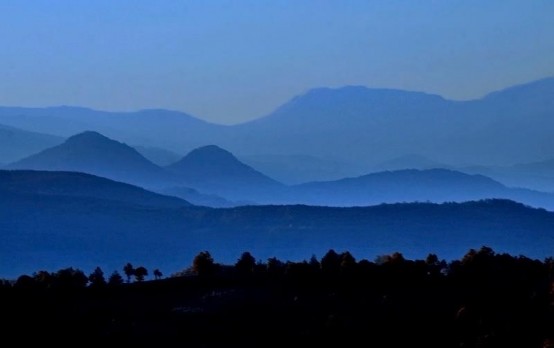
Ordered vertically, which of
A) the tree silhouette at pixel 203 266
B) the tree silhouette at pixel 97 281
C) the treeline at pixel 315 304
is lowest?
the treeline at pixel 315 304

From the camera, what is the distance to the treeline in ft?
136

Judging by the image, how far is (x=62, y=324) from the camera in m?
45.1

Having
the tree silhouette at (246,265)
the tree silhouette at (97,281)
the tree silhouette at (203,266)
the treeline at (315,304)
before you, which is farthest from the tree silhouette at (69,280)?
the tree silhouette at (246,265)

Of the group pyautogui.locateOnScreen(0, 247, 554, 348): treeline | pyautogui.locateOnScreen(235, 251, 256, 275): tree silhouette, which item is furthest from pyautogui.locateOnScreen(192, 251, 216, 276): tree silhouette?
pyautogui.locateOnScreen(235, 251, 256, 275): tree silhouette

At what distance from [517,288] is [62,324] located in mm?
18773

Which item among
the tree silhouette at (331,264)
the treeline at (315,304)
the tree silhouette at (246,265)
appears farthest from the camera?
the tree silhouette at (246,265)

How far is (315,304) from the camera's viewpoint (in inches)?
1898

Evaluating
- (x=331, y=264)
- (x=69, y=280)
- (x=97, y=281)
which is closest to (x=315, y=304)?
(x=331, y=264)

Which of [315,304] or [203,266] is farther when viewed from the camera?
[203,266]

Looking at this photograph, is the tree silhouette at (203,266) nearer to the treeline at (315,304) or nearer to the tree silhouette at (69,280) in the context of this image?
the treeline at (315,304)

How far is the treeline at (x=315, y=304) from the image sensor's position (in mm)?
41562

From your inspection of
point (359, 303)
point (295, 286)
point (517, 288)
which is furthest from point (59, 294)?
point (517, 288)

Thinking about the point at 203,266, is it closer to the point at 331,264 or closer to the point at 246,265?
the point at 246,265

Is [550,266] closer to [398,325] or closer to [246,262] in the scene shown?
[398,325]
